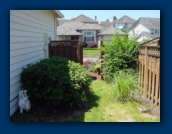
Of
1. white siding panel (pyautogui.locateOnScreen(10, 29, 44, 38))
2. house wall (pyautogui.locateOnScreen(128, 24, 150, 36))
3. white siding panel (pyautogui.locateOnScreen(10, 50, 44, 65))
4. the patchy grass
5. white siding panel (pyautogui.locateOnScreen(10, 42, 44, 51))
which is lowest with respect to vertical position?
the patchy grass

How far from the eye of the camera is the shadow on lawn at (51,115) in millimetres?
3245

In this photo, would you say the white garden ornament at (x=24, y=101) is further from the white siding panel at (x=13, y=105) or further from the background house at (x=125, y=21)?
the background house at (x=125, y=21)

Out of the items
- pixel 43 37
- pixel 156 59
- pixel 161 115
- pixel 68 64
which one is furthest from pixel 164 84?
pixel 43 37

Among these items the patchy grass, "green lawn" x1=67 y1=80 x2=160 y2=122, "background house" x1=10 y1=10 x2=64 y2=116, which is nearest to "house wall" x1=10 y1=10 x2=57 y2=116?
"background house" x1=10 y1=10 x2=64 y2=116

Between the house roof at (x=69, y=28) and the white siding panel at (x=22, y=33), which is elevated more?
the house roof at (x=69, y=28)

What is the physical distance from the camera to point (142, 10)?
303 cm

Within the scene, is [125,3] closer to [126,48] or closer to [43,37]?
[126,48]

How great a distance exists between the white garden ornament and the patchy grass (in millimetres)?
78

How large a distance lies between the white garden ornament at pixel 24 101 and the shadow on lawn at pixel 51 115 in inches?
2.7

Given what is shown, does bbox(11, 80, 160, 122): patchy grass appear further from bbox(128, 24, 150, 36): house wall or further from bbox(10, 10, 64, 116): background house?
bbox(128, 24, 150, 36): house wall

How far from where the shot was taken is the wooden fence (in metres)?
3.68

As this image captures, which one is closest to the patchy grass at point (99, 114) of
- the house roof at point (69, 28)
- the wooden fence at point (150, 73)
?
the wooden fence at point (150, 73)

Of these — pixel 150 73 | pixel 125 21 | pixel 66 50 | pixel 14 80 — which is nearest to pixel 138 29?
pixel 125 21

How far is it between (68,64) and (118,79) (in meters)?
0.96
